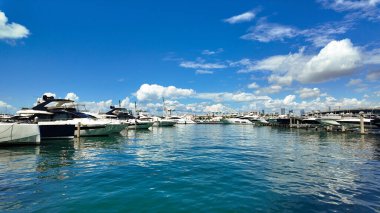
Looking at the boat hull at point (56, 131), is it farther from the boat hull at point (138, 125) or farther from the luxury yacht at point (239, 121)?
the luxury yacht at point (239, 121)

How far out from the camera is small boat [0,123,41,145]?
26.4 meters

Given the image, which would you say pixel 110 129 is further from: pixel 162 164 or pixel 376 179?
pixel 376 179

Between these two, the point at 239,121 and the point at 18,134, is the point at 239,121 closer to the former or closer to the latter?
the point at 239,121

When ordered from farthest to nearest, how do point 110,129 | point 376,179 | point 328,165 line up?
1. point 110,129
2. point 328,165
3. point 376,179

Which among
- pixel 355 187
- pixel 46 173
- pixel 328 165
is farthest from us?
pixel 328 165

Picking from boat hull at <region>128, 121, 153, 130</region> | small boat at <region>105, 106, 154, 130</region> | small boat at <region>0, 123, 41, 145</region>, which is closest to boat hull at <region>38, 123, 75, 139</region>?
small boat at <region>0, 123, 41, 145</region>

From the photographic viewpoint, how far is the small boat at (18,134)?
86.7ft

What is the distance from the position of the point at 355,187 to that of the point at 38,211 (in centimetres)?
1321

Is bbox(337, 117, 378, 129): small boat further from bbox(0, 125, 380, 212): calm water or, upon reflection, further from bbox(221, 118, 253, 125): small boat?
bbox(221, 118, 253, 125): small boat

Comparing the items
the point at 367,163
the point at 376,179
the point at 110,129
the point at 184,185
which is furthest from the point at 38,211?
the point at 110,129

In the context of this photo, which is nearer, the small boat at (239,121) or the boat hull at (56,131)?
the boat hull at (56,131)

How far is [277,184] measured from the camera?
12.6 m

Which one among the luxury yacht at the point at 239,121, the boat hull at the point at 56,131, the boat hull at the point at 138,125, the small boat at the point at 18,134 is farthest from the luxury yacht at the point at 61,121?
the luxury yacht at the point at 239,121

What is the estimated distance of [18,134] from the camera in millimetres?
26984
